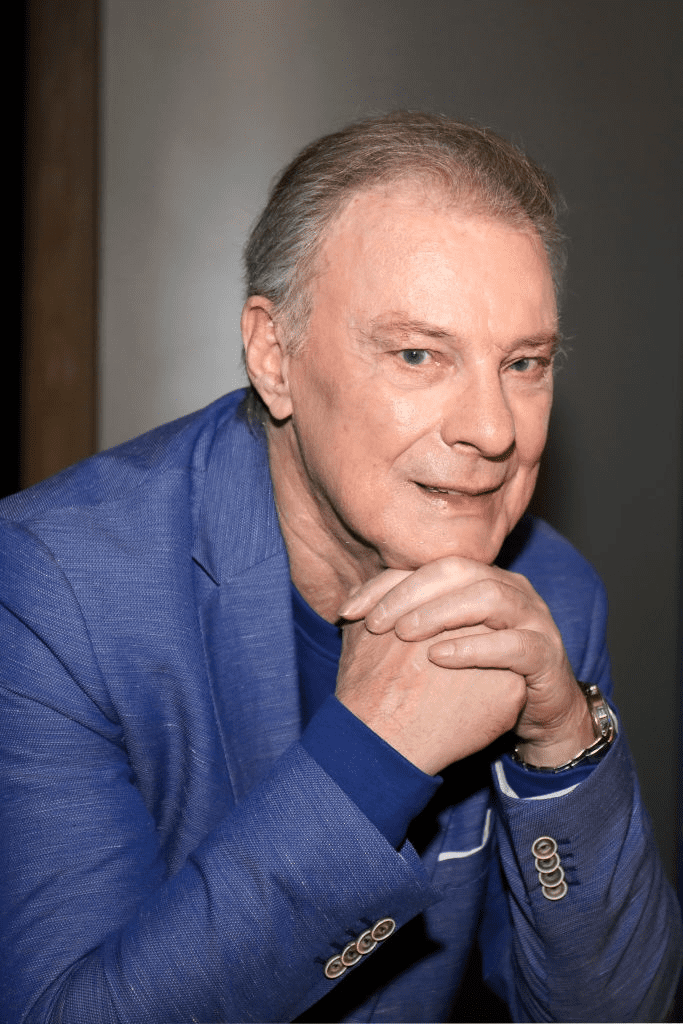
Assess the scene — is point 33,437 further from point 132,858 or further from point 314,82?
point 132,858

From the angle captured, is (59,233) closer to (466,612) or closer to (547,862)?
(466,612)

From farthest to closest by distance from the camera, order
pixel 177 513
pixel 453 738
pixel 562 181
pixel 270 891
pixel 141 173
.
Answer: pixel 562 181, pixel 141 173, pixel 177 513, pixel 453 738, pixel 270 891

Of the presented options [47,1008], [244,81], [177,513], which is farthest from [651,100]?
[47,1008]

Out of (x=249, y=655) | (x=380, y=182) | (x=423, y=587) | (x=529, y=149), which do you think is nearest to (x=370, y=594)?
(x=423, y=587)

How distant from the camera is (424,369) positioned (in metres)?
1.11

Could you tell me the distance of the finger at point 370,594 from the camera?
1.14m

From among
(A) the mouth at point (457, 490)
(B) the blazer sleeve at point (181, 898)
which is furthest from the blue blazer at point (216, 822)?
(A) the mouth at point (457, 490)

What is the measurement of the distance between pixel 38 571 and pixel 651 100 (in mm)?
2168

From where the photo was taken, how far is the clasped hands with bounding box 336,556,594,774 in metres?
1.03

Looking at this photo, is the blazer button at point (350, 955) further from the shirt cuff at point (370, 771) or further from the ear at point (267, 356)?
the ear at point (267, 356)

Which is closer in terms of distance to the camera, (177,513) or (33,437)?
(177,513)

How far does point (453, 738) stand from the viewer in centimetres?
103

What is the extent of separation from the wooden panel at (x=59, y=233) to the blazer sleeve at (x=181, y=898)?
4.06 feet

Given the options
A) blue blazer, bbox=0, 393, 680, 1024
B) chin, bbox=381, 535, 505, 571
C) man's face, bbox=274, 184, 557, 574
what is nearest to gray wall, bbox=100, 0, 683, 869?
blue blazer, bbox=0, 393, 680, 1024
